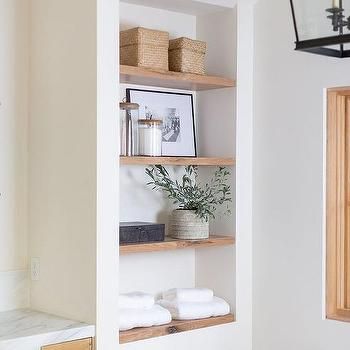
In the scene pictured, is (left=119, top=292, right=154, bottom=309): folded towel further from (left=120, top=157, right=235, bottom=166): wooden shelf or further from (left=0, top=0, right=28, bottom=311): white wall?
(left=120, top=157, right=235, bottom=166): wooden shelf

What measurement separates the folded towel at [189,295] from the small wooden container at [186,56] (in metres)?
1.14

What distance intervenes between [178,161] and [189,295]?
0.70 metres

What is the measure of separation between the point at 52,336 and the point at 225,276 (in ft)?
3.79

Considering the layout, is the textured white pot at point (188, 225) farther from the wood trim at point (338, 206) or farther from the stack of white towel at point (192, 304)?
the wood trim at point (338, 206)

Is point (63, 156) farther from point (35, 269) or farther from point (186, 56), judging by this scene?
point (186, 56)

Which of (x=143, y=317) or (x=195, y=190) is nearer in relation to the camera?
(x=143, y=317)

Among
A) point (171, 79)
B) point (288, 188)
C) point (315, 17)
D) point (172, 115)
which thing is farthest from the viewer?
point (172, 115)

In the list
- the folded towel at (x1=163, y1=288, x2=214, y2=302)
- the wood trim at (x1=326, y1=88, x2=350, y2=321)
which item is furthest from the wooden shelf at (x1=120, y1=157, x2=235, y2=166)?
the folded towel at (x1=163, y1=288, x2=214, y2=302)

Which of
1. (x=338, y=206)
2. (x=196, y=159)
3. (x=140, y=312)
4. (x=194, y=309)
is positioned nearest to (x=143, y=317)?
(x=140, y=312)

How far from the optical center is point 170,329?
3.65 meters

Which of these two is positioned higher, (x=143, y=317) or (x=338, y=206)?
(x=338, y=206)

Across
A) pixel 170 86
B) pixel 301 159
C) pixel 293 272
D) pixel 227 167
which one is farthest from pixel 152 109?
pixel 293 272

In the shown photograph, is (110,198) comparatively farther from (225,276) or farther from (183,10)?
(183,10)

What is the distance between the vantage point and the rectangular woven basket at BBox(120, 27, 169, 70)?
364 cm
